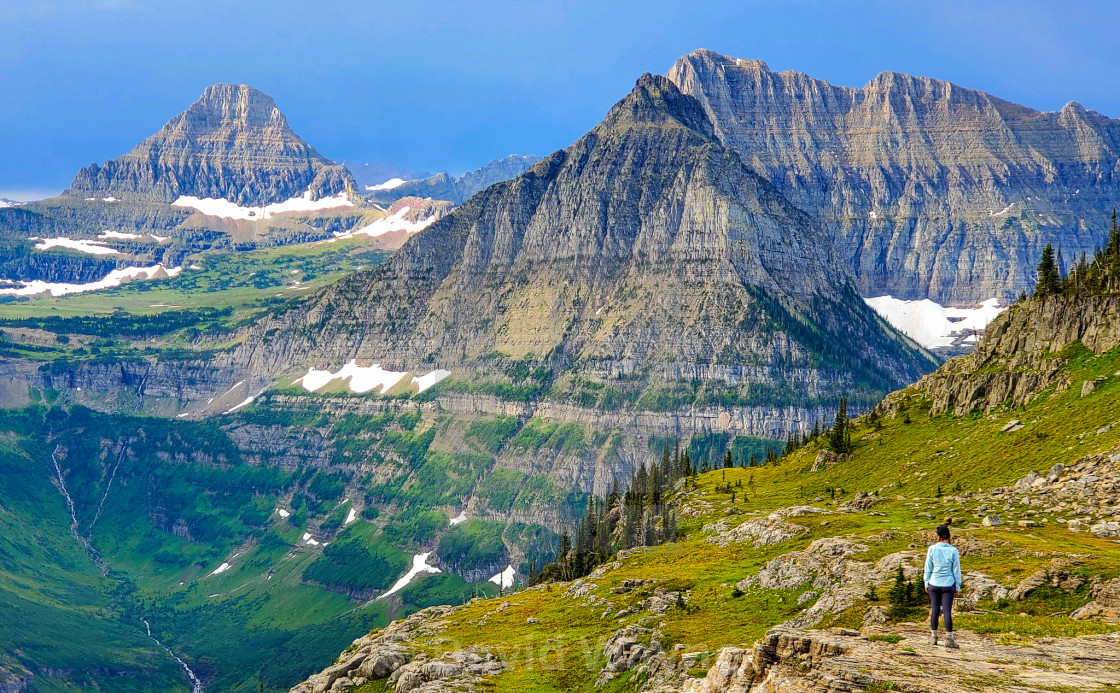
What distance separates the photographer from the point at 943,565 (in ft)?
169

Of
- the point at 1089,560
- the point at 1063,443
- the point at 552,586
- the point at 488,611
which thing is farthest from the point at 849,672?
the point at 552,586

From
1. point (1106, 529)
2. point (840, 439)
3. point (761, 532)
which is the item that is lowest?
point (761, 532)

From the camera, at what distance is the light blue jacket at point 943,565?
51409 millimetres

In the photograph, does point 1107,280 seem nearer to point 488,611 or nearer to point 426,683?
point 488,611

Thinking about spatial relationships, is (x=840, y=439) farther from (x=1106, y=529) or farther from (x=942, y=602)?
(x=942, y=602)

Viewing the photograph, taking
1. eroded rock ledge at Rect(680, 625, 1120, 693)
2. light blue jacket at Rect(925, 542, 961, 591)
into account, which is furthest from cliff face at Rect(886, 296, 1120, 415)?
light blue jacket at Rect(925, 542, 961, 591)

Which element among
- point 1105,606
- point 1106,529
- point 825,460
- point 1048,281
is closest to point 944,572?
point 1105,606

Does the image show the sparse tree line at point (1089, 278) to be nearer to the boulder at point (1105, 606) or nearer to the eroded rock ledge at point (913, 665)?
the boulder at point (1105, 606)

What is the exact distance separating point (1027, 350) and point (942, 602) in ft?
368

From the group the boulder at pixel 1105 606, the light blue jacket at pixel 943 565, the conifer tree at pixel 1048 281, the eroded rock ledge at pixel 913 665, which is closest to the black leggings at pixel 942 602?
the light blue jacket at pixel 943 565

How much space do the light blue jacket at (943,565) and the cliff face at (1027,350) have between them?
99.8 metres

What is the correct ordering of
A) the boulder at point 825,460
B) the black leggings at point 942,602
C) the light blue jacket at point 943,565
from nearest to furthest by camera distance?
the light blue jacket at point 943,565 → the black leggings at point 942,602 → the boulder at point 825,460

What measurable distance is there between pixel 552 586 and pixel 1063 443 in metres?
66.0

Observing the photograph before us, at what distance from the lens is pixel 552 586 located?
153 meters
